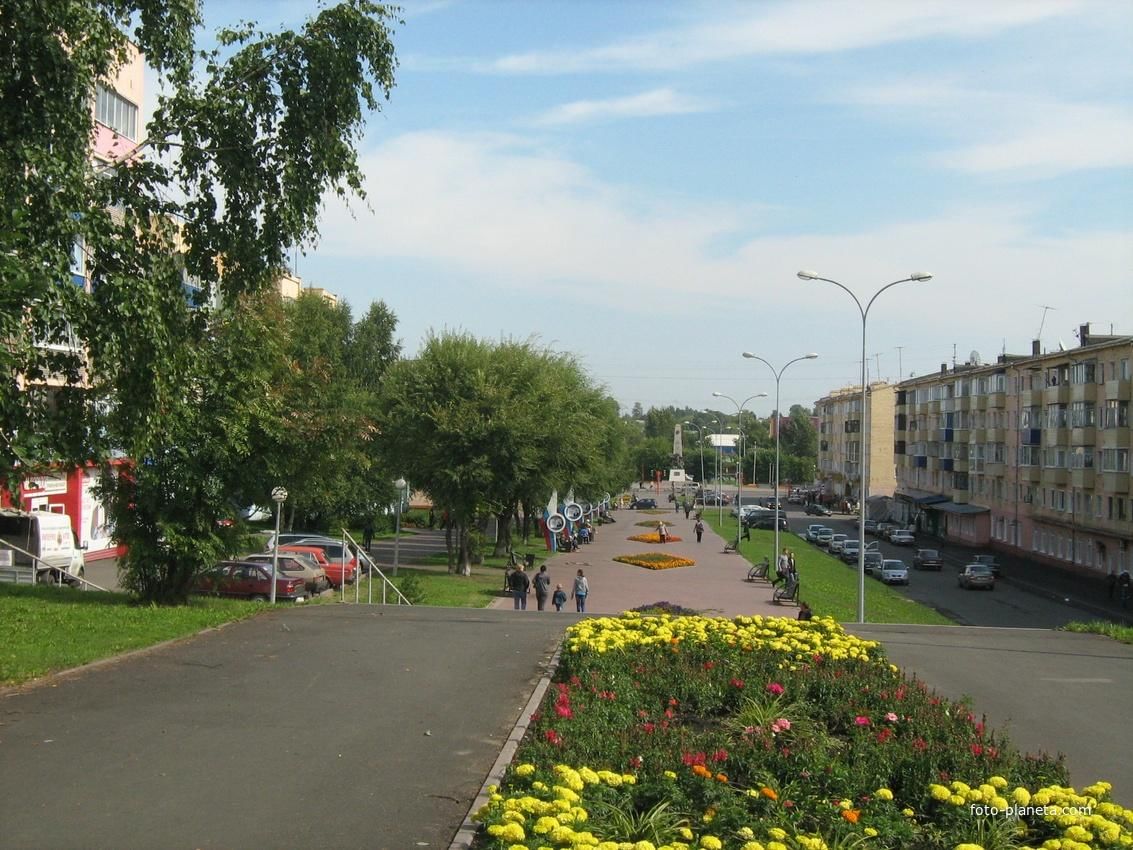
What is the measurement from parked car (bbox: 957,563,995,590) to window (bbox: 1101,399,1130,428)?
40.0 feet

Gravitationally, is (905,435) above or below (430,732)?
above

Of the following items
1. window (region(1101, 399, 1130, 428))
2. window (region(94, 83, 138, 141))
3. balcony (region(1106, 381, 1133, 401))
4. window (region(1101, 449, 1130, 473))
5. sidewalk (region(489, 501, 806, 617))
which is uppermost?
window (region(94, 83, 138, 141))

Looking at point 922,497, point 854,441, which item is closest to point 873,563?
point 922,497

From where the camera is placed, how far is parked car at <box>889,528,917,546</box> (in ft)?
239

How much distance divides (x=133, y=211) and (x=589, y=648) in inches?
281

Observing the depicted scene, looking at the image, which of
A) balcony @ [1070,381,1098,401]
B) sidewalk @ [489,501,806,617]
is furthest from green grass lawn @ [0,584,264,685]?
balcony @ [1070,381,1098,401]

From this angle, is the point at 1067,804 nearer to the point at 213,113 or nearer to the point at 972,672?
the point at 972,672

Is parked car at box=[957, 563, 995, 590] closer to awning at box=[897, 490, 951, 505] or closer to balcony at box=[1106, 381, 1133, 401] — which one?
balcony at box=[1106, 381, 1133, 401]

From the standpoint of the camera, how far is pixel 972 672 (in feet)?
48.2

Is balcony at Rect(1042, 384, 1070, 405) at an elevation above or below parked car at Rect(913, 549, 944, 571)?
above

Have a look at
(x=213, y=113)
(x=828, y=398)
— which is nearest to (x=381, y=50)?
(x=213, y=113)

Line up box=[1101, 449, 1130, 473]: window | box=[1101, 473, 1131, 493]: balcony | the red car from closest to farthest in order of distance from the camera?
the red car < box=[1101, 473, 1131, 493]: balcony < box=[1101, 449, 1130, 473]: window

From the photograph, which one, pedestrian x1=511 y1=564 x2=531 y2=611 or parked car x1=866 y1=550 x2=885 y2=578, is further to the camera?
parked car x1=866 y1=550 x2=885 y2=578

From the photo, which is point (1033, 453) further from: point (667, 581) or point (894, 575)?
point (667, 581)
